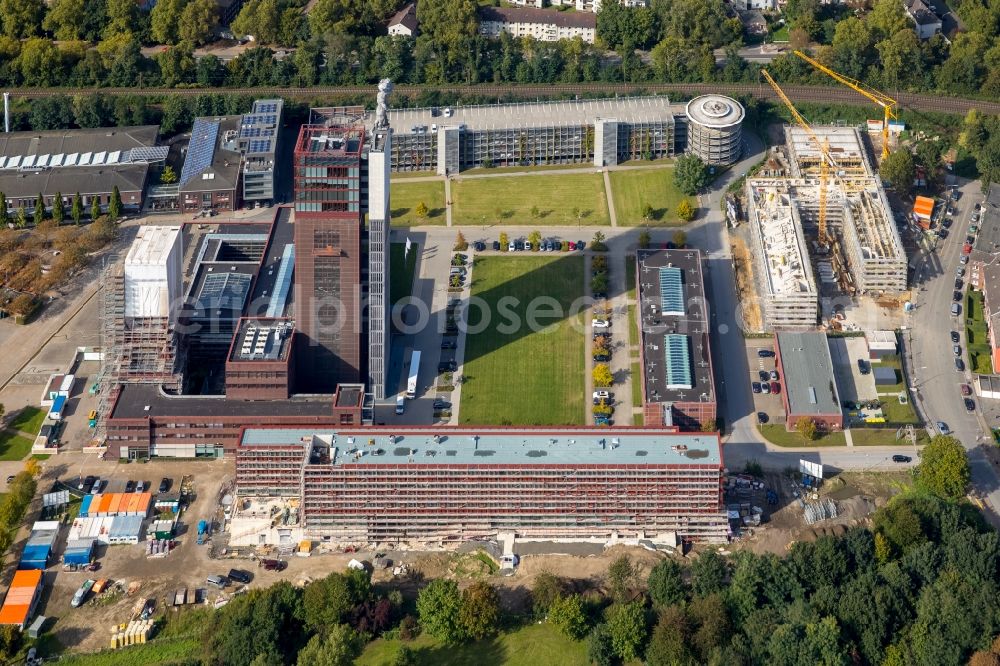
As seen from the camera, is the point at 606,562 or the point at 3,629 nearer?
the point at 3,629

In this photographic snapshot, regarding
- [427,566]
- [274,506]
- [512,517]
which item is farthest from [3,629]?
[512,517]

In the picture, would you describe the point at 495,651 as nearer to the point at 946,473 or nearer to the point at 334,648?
the point at 334,648

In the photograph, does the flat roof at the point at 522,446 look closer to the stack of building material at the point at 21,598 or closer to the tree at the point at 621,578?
the tree at the point at 621,578

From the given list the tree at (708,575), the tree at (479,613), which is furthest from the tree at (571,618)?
the tree at (708,575)

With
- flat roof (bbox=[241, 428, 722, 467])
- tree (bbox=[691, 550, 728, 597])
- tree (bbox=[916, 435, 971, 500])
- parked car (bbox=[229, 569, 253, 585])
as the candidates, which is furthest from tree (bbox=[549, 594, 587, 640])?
tree (bbox=[916, 435, 971, 500])

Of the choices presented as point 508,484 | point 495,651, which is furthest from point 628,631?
point 508,484

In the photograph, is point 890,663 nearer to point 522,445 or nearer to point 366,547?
point 522,445
